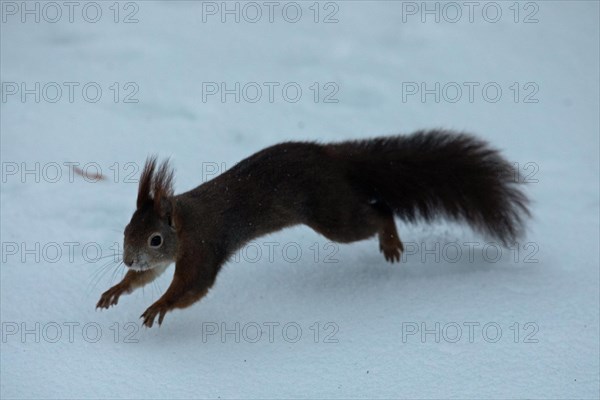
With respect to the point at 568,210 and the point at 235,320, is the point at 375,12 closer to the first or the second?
the point at 568,210

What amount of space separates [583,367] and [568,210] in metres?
1.65

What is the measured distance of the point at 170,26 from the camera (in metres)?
6.67

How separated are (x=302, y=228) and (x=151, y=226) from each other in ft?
4.01

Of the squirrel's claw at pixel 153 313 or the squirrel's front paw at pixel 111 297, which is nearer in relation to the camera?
the squirrel's claw at pixel 153 313

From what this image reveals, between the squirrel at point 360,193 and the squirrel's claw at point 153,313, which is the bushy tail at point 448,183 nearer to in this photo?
the squirrel at point 360,193

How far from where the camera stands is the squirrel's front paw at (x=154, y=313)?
12.5ft

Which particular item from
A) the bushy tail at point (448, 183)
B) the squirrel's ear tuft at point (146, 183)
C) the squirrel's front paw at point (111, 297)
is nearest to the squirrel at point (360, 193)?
the bushy tail at point (448, 183)

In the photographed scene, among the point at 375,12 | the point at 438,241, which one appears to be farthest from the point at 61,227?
the point at 375,12

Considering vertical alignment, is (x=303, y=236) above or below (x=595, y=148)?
below

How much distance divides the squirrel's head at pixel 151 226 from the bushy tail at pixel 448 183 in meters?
0.97

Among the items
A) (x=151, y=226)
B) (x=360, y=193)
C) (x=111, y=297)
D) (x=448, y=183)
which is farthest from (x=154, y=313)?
(x=448, y=183)

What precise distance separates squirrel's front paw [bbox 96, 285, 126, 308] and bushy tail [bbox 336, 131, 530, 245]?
49.2 inches

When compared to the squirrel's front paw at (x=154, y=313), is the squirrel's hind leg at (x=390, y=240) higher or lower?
higher

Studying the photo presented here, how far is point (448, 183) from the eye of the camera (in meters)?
4.38
